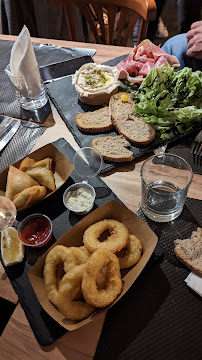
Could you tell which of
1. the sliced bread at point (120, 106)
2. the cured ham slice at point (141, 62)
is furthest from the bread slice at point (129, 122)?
the cured ham slice at point (141, 62)

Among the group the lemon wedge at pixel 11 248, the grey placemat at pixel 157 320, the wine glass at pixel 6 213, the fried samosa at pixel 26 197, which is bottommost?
the grey placemat at pixel 157 320

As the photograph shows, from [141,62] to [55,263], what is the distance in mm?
1603

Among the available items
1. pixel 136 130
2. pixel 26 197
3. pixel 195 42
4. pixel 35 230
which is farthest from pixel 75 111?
pixel 195 42

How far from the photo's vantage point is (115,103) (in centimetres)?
189

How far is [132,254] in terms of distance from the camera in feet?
3.66

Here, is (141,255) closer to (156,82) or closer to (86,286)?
(86,286)

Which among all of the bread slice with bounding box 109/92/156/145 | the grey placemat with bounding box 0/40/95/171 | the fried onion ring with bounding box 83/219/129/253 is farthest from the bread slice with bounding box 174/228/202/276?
the grey placemat with bounding box 0/40/95/171

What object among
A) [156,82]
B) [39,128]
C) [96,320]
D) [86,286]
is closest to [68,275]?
[86,286]

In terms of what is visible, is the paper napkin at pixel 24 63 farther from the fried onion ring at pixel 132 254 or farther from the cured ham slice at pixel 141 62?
the fried onion ring at pixel 132 254

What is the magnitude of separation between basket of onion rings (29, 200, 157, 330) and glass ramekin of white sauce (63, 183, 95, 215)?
153 mm

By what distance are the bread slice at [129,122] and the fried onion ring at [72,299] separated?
91 centimetres

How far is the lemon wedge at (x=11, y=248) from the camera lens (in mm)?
1200

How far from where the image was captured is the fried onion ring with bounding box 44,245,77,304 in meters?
1.03

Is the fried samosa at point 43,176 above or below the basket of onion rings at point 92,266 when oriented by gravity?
above
